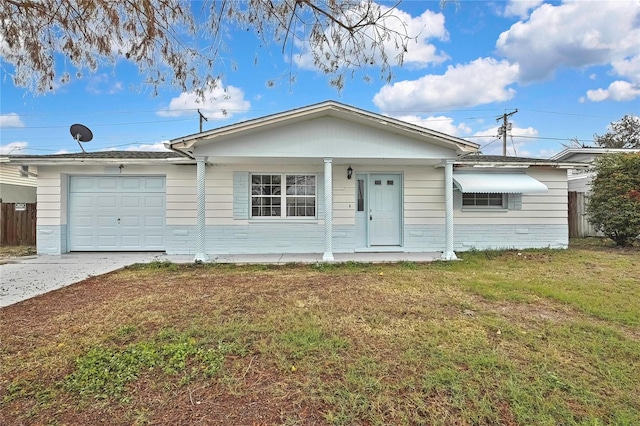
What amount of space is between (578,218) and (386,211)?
29.4ft

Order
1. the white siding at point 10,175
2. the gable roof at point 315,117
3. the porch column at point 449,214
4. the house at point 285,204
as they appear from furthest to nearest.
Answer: the white siding at point 10,175
the house at point 285,204
the porch column at point 449,214
the gable roof at point 315,117

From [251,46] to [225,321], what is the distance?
3634 millimetres

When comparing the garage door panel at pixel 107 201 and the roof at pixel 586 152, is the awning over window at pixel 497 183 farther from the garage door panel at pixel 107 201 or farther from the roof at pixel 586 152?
the garage door panel at pixel 107 201

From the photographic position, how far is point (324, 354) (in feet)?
11.2

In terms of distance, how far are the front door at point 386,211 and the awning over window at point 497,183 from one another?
181 cm

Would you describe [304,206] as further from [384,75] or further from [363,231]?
[384,75]

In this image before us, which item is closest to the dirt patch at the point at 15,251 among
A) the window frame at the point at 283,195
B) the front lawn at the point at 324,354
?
the front lawn at the point at 324,354

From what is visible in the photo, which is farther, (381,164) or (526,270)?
(381,164)

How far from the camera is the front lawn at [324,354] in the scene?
2518 mm

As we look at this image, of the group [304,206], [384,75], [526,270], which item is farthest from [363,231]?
[384,75]

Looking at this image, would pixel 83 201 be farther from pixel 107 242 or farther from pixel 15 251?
pixel 15 251

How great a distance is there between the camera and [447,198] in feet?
30.7

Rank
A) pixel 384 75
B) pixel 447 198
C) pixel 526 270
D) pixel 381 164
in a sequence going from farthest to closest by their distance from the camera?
pixel 381 164, pixel 447 198, pixel 526 270, pixel 384 75

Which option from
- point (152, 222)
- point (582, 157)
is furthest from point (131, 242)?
point (582, 157)
